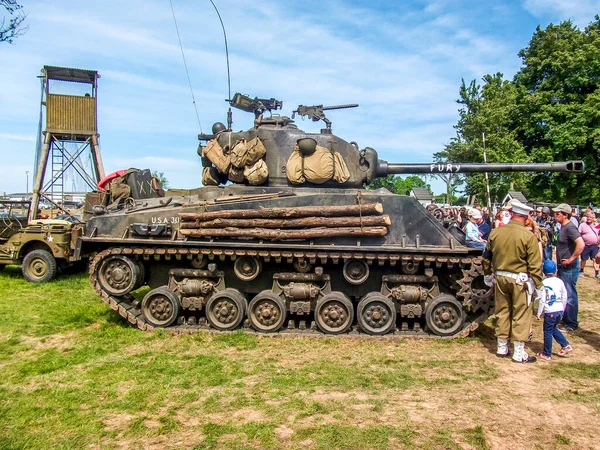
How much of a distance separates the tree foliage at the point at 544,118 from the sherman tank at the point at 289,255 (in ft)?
84.8

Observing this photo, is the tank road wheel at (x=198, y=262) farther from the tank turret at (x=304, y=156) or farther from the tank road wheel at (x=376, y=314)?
the tank road wheel at (x=376, y=314)

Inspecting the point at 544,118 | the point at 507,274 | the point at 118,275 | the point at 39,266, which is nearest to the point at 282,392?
the point at 507,274

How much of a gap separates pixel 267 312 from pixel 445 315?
10.5 feet

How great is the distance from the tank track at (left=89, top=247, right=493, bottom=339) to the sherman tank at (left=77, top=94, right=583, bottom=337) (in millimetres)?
22

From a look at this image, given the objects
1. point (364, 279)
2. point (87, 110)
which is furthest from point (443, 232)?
point (87, 110)

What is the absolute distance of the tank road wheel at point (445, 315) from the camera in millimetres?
8469

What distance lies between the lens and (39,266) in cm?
1384

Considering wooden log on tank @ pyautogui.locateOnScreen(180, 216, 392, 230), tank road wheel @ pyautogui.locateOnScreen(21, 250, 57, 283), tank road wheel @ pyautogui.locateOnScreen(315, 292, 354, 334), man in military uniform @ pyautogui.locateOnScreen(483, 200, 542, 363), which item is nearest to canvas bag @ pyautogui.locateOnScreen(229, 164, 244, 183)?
wooden log on tank @ pyautogui.locateOnScreen(180, 216, 392, 230)

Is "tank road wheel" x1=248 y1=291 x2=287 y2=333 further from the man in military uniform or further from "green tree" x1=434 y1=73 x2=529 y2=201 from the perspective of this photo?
"green tree" x1=434 y1=73 x2=529 y2=201

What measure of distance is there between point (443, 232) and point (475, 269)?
32.3 inches

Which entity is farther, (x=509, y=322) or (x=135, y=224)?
(x=135, y=224)

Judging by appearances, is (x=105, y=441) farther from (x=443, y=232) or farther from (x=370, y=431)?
(x=443, y=232)

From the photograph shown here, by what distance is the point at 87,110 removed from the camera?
72.8ft

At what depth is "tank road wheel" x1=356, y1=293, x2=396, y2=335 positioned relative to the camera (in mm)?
8500
